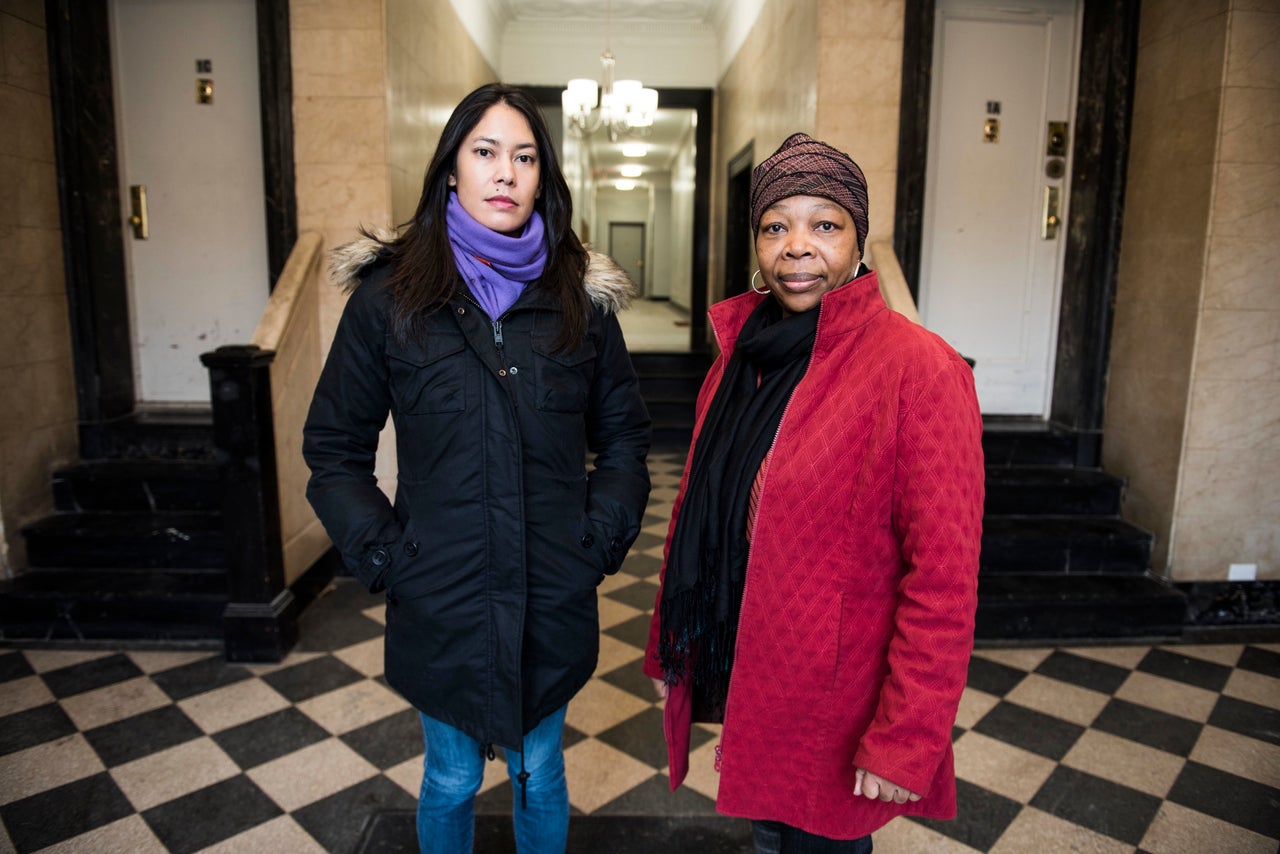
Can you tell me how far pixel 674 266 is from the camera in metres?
18.8

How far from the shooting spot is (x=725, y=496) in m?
1.31

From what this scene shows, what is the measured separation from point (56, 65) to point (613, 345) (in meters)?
3.68

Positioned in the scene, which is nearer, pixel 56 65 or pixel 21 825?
pixel 21 825

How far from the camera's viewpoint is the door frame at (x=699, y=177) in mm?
7875

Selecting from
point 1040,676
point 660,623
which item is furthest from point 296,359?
point 1040,676

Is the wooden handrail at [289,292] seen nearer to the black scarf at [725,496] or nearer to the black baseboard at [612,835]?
the black baseboard at [612,835]

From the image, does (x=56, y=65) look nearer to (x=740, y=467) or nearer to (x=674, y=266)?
(x=740, y=467)

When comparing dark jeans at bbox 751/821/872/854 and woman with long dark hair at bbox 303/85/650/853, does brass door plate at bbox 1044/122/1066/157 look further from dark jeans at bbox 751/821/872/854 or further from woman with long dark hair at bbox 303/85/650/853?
dark jeans at bbox 751/821/872/854

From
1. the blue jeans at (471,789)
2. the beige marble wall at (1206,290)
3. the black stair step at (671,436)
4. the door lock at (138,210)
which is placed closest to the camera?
the blue jeans at (471,789)

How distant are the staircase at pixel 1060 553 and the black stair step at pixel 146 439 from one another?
3715 millimetres

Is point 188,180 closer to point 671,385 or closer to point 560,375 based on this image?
A: point 560,375

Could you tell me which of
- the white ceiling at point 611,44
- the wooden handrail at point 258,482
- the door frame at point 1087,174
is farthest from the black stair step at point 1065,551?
the white ceiling at point 611,44

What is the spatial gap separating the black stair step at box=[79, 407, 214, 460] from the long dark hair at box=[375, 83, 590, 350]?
9.83 feet

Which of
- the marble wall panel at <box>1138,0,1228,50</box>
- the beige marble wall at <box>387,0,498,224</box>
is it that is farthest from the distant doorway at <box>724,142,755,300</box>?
the marble wall panel at <box>1138,0,1228,50</box>
